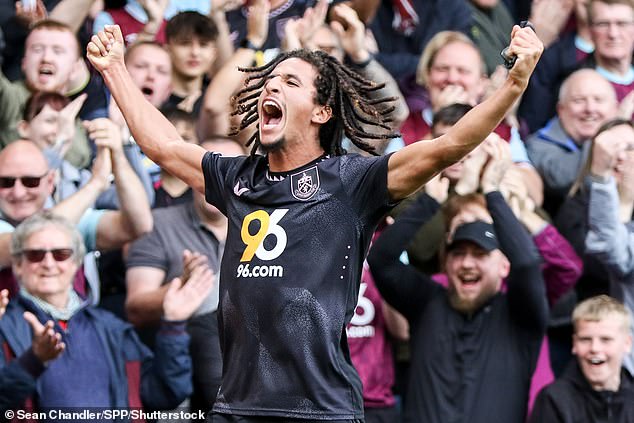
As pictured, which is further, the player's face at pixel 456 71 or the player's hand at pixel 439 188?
the player's face at pixel 456 71

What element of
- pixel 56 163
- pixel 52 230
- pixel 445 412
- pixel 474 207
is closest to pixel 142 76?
pixel 56 163

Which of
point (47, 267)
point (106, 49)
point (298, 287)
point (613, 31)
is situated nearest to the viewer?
point (298, 287)

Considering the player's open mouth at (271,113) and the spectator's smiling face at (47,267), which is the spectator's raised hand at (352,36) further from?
the player's open mouth at (271,113)

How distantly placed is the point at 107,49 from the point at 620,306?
326cm

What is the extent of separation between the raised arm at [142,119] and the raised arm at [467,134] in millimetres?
926

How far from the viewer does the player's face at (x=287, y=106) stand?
16.6 feet

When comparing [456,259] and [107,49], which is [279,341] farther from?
[456,259]

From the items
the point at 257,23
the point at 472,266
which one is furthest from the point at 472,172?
the point at 257,23

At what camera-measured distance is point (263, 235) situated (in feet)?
16.4

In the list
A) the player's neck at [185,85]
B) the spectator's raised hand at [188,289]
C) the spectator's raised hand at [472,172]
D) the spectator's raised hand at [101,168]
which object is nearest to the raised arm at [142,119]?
the spectator's raised hand at [188,289]

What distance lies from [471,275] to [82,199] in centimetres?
214

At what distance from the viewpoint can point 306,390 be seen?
4836mm

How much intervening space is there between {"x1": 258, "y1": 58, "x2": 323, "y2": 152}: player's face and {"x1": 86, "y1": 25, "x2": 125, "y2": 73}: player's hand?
710 mm

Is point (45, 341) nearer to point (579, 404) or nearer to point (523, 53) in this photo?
point (579, 404)
